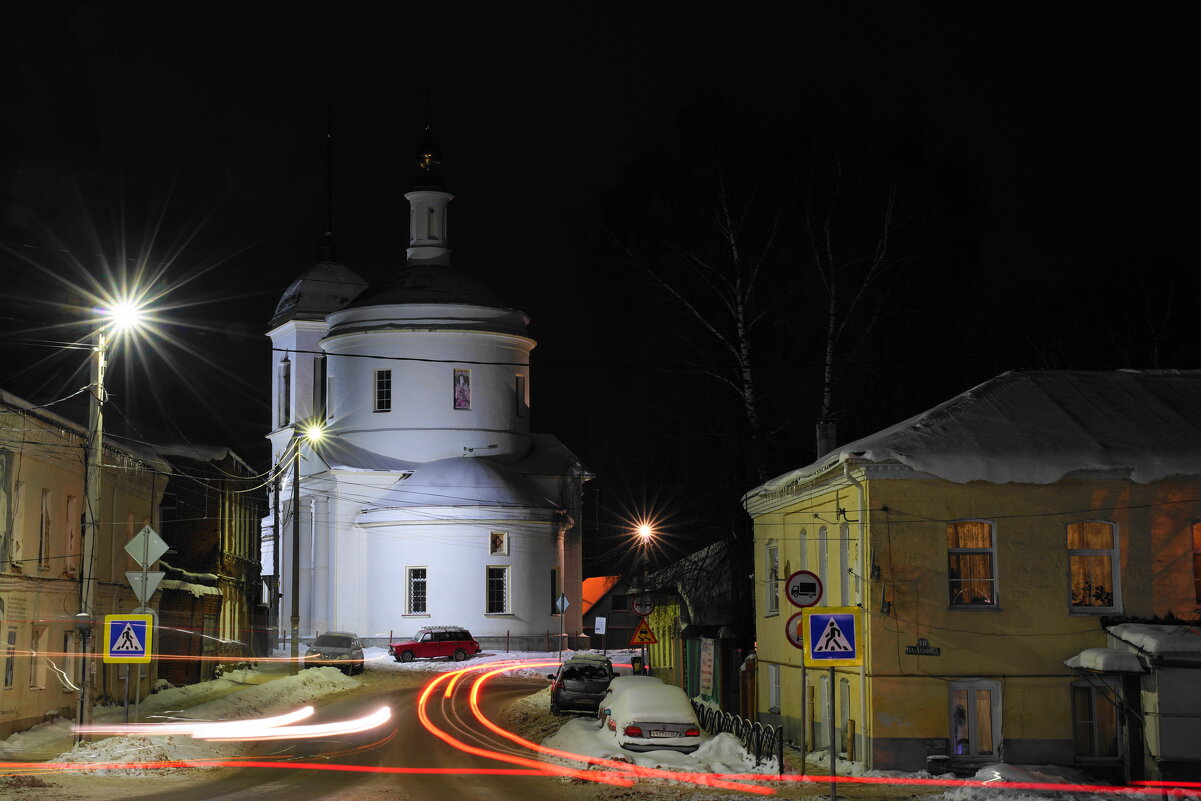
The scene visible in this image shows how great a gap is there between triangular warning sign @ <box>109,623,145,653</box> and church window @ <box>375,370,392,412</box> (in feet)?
153

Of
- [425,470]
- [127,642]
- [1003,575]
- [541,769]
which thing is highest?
[425,470]

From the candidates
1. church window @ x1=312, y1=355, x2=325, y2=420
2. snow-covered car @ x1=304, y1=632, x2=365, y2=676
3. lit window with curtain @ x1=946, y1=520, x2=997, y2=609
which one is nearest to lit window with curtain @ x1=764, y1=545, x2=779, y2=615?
lit window with curtain @ x1=946, y1=520, x2=997, y2=609

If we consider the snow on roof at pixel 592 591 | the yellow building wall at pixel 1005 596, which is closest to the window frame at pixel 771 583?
the yellow building wall at pixel 1005 596

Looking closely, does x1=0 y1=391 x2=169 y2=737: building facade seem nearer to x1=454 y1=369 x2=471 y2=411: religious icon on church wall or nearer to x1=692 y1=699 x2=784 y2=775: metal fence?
x1=692 y1=699 x2=784 y2=775: metal fence

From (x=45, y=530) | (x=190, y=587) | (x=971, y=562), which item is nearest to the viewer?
(x=971, y=562)

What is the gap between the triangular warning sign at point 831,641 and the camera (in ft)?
60.8

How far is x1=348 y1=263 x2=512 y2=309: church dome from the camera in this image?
226 ft

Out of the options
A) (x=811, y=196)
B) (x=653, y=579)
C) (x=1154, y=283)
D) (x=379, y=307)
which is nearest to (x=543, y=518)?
(x=379, y=307)

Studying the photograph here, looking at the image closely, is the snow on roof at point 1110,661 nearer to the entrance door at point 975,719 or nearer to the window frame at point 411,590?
the entrance door at point 975,719

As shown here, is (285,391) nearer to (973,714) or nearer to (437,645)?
(437,645)

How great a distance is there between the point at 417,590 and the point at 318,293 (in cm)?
2181

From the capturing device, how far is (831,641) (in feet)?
60.9

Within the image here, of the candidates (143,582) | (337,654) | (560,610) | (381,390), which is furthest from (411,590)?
(143,582)

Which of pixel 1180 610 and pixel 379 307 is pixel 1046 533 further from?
pixel 379 307
